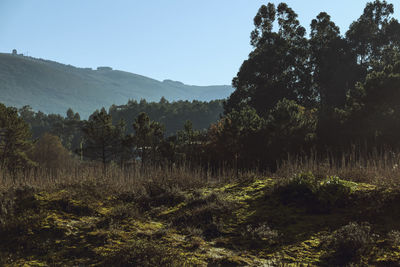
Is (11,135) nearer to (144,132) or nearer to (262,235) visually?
(144,132)

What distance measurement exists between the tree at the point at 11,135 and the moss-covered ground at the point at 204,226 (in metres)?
31.3

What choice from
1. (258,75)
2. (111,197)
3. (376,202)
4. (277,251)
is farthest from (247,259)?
(258,75)

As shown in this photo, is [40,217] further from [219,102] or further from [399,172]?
[219,102]

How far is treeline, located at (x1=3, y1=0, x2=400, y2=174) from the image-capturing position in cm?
2175

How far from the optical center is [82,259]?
4.18 m

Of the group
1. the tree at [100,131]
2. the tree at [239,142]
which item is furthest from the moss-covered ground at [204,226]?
the tree at [100,131]

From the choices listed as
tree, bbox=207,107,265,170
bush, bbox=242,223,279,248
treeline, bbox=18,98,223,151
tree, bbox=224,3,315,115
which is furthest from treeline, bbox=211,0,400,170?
treeline, bbox=18,98,223,151

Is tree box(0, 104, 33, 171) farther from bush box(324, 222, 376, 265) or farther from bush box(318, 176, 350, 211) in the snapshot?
bush box(324, 222, 376, 265)

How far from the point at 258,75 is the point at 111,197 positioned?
3936 centimetres

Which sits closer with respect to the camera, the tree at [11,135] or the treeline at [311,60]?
the tree at [11,135]

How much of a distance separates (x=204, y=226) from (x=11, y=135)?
35.3m

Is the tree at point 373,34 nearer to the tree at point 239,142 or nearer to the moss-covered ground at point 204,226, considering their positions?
the tree at point 239,142

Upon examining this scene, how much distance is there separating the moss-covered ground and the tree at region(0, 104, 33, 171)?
31318mm

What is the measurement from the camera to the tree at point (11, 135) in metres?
33.9
